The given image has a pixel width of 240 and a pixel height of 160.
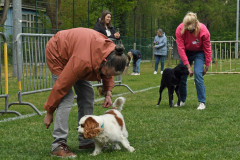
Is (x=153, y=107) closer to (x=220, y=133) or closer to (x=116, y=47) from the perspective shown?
(x=220, y=133)

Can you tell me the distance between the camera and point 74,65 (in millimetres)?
4168

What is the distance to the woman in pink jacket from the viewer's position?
795cm

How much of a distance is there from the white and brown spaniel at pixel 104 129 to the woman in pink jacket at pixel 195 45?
→ 137 inches

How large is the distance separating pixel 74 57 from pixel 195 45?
4.38 metres

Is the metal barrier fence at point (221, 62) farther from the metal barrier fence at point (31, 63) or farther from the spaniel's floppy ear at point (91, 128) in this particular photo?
the spaniel's floppy ear at point (91, 128)

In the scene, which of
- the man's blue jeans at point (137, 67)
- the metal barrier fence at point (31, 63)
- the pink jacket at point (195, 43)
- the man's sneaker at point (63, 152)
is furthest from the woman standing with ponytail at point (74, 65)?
the man's blue jeans at point (137, 67)

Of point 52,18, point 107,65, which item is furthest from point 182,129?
point 52,18

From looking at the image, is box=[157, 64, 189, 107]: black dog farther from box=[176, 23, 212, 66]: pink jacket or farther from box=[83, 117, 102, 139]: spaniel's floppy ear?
box=[83, 117, 102, 139]: spaniel's floppy ear

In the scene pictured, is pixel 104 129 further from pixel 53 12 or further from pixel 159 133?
pixel 53 12

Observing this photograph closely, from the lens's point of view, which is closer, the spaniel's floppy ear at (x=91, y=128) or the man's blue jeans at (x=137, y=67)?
the spaniel's floppy ear at (x=91, y=128)

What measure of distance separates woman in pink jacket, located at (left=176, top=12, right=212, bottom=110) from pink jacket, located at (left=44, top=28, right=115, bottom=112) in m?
3.77

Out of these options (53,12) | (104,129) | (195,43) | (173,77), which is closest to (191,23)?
(195,43)

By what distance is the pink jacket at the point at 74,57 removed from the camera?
415cm

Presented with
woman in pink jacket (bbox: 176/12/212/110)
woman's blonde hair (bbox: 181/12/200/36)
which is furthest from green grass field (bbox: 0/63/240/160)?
woman's blonde hair (bbox: 181/12/200/36)
